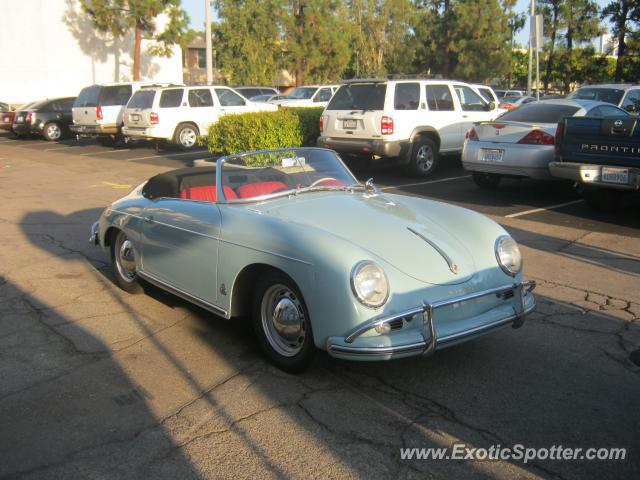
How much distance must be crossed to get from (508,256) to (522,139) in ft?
20.4

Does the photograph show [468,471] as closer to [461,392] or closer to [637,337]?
[461,392]

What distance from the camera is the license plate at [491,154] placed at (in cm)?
1044

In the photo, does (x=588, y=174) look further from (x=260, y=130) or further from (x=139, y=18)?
(x=139, y=18)

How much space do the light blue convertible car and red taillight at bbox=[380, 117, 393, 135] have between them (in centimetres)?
713

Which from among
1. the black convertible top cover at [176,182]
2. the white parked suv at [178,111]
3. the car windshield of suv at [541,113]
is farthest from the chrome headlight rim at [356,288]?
the white parked suv at [178,111]

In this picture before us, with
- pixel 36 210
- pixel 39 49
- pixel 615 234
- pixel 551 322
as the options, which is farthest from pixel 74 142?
pixel 551 322

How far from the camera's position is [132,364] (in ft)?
15.0

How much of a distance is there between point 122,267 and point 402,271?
3.19 m

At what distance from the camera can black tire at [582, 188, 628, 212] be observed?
9516 mm

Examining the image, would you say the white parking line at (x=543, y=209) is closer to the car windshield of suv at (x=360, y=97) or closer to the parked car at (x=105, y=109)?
the car windshield of suv at (x=360, y=97)

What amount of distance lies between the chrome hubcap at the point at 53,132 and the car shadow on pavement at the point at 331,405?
2222 centimetres

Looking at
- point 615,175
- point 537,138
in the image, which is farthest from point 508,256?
point 537,138

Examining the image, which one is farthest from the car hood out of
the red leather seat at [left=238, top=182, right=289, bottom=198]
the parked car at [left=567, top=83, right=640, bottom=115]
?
the parked car at [left=567, top=83, right=640, bottom=115]

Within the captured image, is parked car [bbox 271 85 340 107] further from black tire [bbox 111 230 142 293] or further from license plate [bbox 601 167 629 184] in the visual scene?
black tire [bbox 111 230 142 293]
